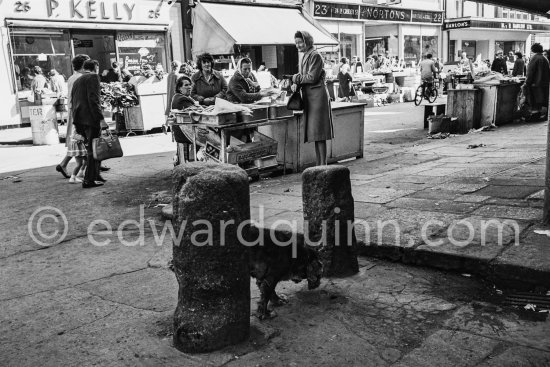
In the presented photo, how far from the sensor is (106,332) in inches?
132

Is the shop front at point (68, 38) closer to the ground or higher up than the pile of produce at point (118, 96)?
higher up

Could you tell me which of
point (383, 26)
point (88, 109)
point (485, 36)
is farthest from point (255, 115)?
point (485, 36)

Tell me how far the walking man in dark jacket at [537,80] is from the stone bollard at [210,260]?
11.0 metres

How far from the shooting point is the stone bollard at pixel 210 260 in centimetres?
297

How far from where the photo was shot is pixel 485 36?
38.3 metres

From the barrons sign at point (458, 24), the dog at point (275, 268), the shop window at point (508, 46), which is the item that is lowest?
the dog at point (275, 268)

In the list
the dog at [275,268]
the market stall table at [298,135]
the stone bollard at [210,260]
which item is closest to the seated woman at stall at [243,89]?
the market stall table at [298,135]

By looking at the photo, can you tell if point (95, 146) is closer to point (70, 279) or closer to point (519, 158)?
point (70, 279)

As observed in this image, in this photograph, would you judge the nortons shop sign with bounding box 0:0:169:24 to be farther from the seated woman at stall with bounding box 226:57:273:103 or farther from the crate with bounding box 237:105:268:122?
the crate with bounding box 237:105:268:122

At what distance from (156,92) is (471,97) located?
27.9 ft

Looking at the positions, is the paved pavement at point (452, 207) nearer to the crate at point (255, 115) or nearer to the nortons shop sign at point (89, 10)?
the crate at point (255, 115)

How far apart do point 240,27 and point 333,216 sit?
14.7m

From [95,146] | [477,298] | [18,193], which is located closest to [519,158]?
[477,298]

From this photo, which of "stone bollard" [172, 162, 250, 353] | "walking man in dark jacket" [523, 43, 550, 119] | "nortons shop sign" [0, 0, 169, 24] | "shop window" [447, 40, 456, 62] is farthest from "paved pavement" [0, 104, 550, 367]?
"shop window" [447, 40, 456, 62]
